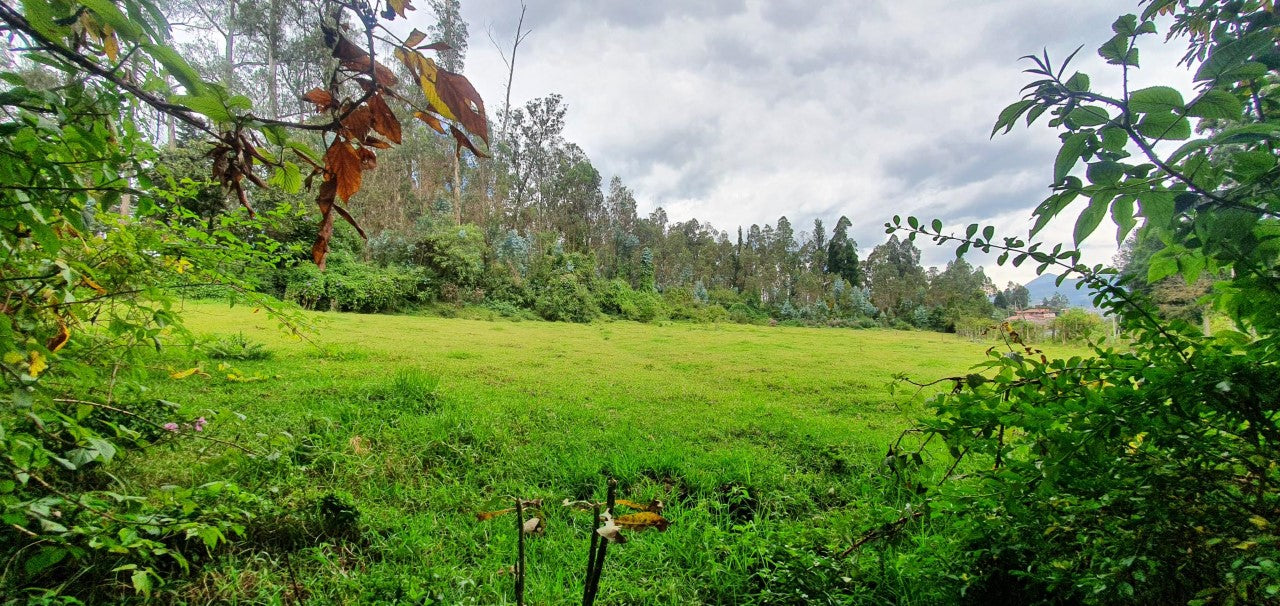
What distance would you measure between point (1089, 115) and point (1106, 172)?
75mm

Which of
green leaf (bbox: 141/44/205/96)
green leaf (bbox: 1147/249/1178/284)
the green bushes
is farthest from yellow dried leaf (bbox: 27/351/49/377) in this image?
the green bushes

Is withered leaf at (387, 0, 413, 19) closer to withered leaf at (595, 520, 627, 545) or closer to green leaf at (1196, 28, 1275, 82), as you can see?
withered leaf at (595, 520, 627, 545)

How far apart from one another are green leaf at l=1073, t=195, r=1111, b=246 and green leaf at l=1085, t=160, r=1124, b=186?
20mm

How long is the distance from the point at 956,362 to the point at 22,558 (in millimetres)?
8562

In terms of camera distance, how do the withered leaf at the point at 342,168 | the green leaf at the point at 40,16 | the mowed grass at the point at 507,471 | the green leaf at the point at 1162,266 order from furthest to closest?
the mowed grass at the point at 507,471 → the green leaf at the point at 1162,266 → the withered leaf at the point at 342,168 → the green leaf at the point at 40,16

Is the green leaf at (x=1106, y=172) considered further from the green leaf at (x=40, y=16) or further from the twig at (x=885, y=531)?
the green leaf at (x=40, y=16)

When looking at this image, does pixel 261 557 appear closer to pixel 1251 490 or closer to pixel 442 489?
pixel 442 489

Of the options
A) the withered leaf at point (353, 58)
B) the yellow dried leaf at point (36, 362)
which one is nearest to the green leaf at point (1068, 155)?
the withered leaf at point (353, 58)

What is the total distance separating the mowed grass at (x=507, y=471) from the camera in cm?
146

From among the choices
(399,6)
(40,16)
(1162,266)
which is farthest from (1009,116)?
(40,16)

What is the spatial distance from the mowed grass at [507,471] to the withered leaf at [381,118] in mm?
572

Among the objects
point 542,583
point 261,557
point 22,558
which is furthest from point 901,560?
point 22,558

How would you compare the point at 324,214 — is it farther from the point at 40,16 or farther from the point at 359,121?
the point at 40,16

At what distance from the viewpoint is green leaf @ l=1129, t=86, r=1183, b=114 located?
1.82ft
